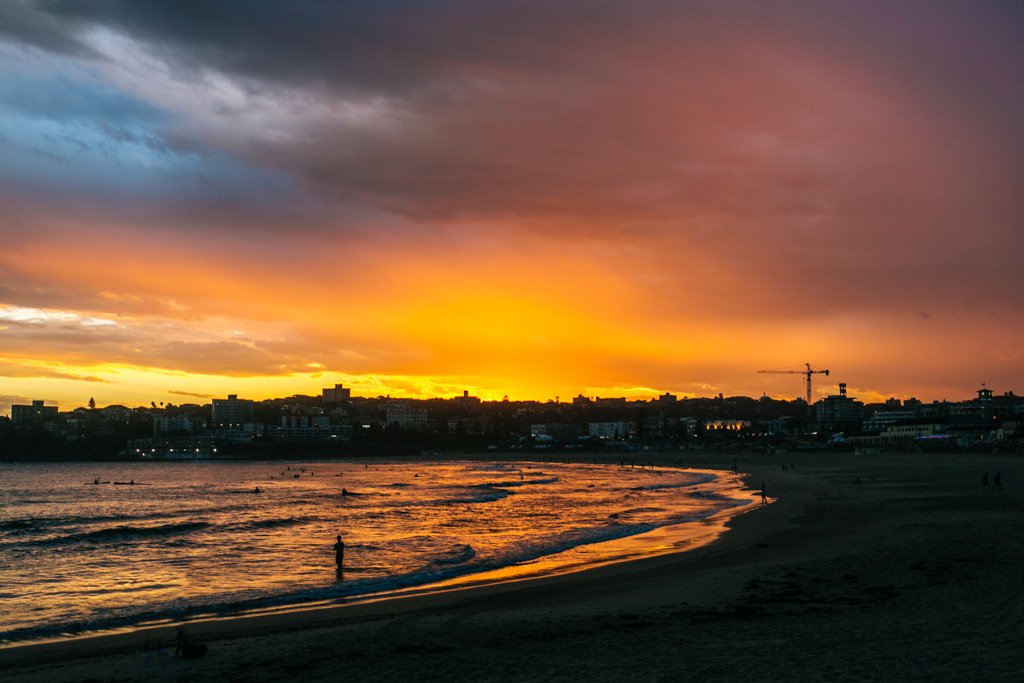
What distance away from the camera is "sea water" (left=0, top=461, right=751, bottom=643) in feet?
83.3

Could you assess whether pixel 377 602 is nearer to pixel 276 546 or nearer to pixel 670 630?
pixel 670 630

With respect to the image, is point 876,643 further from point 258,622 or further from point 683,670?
point 258,622

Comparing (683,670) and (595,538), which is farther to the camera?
(595,538)

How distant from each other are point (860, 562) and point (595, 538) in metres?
16.1

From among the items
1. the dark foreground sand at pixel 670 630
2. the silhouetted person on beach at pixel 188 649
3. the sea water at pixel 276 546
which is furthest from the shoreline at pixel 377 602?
the silhouetted person on beach at pixel 188 649

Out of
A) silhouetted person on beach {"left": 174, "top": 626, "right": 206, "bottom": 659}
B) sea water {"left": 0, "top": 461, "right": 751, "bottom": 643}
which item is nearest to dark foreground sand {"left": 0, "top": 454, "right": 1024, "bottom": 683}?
silhouetted person on beach {"left": 174, "top": 626, "right": 206, "bottom": 659}

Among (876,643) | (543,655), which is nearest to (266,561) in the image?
(543,655)

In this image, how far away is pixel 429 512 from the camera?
196 feet

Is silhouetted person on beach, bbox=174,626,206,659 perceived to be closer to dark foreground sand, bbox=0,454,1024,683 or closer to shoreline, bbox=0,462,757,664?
dark foreground sand, bbox=0,454,1024,683

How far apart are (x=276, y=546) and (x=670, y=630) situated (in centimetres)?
2814

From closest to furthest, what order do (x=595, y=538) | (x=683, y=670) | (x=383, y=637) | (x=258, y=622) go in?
(x=683, y=670) < (x=383, y=637) < (x=258, y=622) < (x=595, y=538)

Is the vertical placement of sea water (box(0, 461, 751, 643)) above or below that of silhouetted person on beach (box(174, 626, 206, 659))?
below

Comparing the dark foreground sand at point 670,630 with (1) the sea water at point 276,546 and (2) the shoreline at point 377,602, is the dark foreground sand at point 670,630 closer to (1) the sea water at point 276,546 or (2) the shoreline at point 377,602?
(2) the shoreline at point 377,602

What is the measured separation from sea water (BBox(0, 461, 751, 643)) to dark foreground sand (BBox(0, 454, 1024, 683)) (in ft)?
12.9
